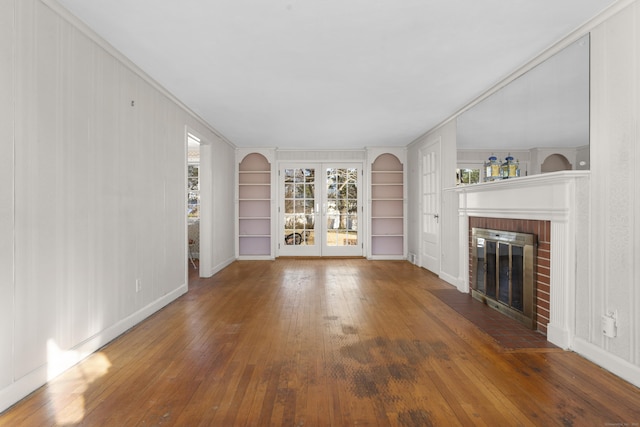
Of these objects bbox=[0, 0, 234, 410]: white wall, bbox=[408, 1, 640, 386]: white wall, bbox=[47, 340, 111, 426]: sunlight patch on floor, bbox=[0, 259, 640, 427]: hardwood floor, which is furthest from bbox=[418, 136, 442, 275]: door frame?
bbox=[47, 340, 111, 426]: sunlight patch on floor

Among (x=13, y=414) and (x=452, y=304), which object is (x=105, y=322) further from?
(x=452, y=304)

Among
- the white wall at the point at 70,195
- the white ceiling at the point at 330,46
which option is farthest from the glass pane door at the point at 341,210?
the white wall at the point at 70,195

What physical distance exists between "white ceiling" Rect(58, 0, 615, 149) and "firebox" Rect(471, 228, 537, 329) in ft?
5.35

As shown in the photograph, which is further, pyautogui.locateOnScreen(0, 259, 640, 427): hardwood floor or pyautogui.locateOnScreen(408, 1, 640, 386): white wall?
pyautogui.locateOnScreen(408, 1, 640, 386): white wall

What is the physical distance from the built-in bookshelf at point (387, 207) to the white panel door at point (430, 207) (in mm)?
975

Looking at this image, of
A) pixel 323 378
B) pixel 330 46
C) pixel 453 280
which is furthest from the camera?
pixel 453 280

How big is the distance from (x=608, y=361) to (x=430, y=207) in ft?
12.6

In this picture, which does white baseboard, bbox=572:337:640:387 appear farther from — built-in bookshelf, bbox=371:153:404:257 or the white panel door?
built-in bookshelf, bbox=371:153:404:257

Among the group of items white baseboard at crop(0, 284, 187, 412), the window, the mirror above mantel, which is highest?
the mirror above mantel

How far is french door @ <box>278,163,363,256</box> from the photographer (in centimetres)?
744

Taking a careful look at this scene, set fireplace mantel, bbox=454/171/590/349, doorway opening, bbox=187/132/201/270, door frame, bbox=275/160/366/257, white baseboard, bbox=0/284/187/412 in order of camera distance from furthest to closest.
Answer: door frame, bbox=275/160/366/257, doorway opening, bbox=187/132/201/270, fireplace mantel, bbox=454/171/590/349, white baseboard, bbox=0/284/187/412

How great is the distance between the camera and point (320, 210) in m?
7.44

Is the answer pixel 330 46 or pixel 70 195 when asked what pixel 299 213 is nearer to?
pixel 330 46

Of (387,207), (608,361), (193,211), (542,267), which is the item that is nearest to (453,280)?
(542,267)
